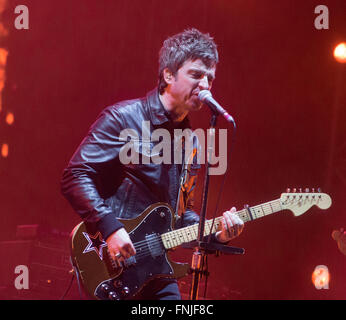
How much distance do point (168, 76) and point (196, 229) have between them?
119 cm

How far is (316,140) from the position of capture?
614cm

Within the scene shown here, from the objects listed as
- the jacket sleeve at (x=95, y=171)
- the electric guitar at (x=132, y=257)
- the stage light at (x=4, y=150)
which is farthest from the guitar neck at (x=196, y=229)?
the stage light at (x=4, y=150)

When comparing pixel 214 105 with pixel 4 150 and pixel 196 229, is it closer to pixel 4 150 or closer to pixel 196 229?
pixel 196 229

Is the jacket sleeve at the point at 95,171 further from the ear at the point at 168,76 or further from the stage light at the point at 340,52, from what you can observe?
the stage light at the point at 340,52

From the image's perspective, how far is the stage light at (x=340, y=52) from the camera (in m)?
5.61

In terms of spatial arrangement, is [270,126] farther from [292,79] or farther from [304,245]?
[304,245]

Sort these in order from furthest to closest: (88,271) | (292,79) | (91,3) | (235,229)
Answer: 1. (292,79)
2. (91,3)
3. (235,229)
4. (88,271)

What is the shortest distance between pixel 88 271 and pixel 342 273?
4807mm

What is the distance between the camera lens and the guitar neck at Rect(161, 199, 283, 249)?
285 centimetres

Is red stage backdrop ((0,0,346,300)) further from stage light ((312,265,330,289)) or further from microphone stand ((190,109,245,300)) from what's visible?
microphone stand ((190,109,245,300))

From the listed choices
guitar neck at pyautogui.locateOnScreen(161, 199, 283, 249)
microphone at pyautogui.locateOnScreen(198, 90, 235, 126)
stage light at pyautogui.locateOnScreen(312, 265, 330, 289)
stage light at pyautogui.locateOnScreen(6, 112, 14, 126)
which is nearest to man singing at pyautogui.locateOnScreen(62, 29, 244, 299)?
guitar neck at pyautogui.locateOnScreen(161, 199, 283, 249)

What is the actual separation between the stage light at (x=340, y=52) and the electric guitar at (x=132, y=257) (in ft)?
13.0

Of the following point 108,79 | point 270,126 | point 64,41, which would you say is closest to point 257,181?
point 270,126

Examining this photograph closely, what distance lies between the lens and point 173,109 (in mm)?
3189
